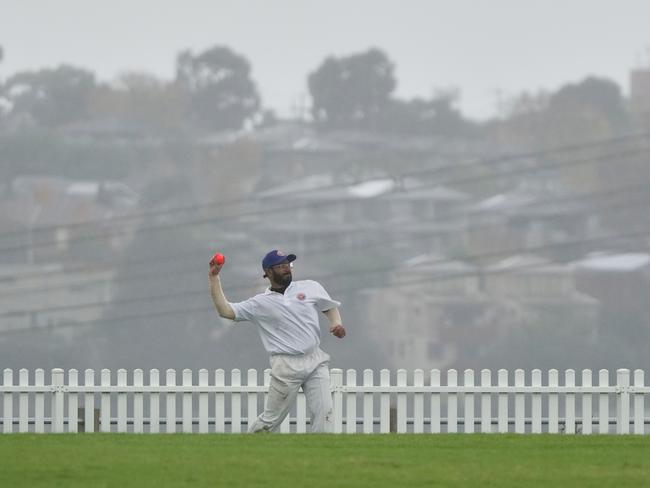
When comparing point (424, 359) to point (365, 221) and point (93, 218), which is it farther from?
point (93, 218)

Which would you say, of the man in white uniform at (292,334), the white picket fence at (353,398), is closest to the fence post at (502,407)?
the white picket fence at (353,398)

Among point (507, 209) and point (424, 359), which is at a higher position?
point (507, 209)

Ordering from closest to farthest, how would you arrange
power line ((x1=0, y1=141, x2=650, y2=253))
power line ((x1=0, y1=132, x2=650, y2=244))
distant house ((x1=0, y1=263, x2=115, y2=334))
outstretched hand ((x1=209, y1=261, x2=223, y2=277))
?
outstretched hand ((x1=209, y1=261, x2=223, y2=277)) < distant house ((x1=0, y1=263, x2=115, y2=334)) < power line ((x1=0, y1=141, x2=650, y2=253)) < power line ((x1=0, y1=132, x2=650, y2=244))

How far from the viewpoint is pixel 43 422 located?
16094mm

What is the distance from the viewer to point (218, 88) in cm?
13425

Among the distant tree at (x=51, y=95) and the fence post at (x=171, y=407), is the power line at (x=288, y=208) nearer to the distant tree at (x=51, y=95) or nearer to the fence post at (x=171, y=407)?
the distant tree at (x=51, y=95)

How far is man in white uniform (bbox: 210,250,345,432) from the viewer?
40.3 feet

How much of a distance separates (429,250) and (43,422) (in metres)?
100.0

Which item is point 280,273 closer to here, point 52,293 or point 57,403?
point 57,403

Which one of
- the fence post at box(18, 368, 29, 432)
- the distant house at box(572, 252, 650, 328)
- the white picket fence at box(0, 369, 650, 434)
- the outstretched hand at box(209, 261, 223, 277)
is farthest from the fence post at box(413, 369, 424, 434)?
the distant house at box(572, 252, 650, 328)

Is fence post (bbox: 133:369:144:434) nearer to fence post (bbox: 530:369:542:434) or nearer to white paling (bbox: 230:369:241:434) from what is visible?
white paling (bbox: 230:369:241:434)

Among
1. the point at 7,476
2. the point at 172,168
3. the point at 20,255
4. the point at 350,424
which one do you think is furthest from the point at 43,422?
the point at 172,168

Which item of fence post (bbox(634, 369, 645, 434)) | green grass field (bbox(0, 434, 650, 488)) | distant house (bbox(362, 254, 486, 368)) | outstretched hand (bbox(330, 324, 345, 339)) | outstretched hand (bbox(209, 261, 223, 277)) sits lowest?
distant house (bbox(362, 254, 486, 368))

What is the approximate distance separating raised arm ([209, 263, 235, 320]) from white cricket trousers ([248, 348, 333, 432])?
51 cm
